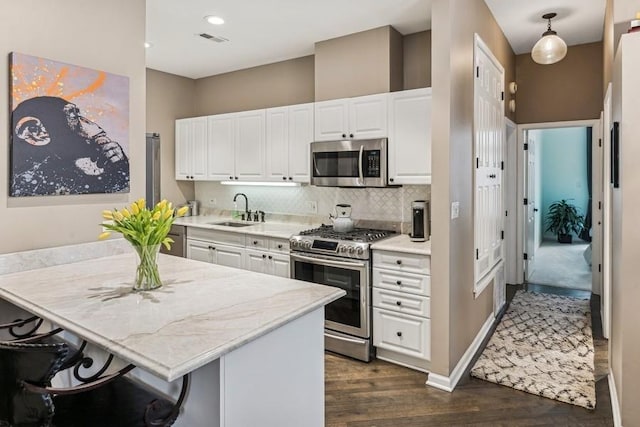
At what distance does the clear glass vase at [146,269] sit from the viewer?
1.91 metres

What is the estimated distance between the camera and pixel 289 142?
421cm

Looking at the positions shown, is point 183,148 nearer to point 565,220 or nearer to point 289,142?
point 289,142

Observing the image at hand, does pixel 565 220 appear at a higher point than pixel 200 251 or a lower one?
higher

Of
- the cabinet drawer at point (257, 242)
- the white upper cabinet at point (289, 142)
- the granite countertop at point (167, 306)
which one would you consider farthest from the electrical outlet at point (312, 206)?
the granite countertop at point (167, 306)

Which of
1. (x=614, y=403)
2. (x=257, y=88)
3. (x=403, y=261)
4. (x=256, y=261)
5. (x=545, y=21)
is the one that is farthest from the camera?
(x=257, y=88)

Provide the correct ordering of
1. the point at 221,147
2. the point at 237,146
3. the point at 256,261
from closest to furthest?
the point at 256,261
the point at 237,146
the point at 221,147

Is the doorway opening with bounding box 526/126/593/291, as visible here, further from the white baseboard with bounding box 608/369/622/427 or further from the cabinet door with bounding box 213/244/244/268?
the cabinet door with bounding box 213/244/244/268

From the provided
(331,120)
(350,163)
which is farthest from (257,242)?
(331,120)

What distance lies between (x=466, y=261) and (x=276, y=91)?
2963mm

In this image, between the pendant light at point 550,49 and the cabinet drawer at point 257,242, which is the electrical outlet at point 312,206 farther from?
the pendant light at point 550,49

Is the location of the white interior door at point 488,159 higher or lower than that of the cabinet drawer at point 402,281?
higher

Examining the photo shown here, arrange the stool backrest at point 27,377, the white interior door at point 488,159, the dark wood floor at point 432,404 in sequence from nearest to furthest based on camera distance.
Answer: the stool backrest at point 27,377
the dark wood floor at point 432,404
the white interior door at point 488,159

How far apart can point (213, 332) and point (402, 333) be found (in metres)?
2.10

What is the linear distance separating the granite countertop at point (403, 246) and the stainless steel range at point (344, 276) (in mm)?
98
